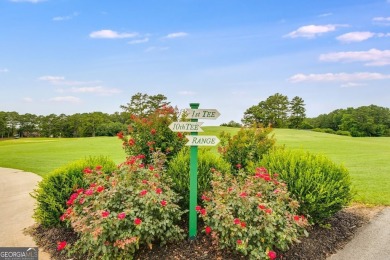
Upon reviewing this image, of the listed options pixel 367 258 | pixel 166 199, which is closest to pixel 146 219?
pixel 166 199

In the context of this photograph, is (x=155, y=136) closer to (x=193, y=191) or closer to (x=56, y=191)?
(x=193, y=191)

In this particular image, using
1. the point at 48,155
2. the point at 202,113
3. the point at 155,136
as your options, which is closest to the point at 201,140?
the point at 202,113

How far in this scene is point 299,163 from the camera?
17.8 ft

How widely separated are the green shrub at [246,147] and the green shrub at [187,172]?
4.86ft

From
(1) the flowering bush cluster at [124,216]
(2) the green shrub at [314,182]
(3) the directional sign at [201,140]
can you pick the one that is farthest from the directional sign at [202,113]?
(2) the green shrub at [314,182]

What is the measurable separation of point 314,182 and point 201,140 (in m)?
1.99

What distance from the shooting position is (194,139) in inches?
189

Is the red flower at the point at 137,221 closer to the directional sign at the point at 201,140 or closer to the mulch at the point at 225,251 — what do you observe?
the mulch at the point at 225,251

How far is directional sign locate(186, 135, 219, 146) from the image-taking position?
15.7 ft

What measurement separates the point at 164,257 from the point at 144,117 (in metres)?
3.30

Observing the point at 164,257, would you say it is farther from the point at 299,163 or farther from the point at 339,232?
the point at 339,232

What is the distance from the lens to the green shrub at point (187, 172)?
5327 mm

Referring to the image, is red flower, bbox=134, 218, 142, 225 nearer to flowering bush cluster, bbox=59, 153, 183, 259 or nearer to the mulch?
flowering bush cluster, bbox=59, 153, 183, 259
